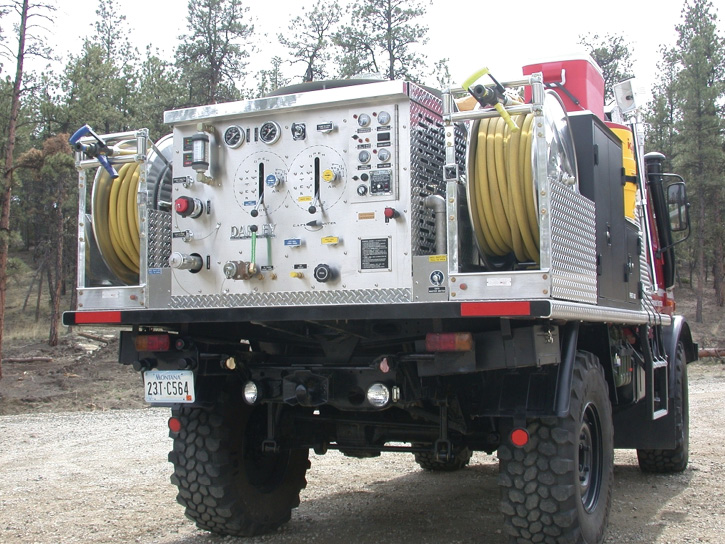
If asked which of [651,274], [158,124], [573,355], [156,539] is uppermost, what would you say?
[158,124]

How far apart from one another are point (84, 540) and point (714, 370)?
64.2ft

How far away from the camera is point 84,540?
5.66 metres

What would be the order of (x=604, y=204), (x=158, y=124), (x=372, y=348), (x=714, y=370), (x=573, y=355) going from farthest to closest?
(x=158, y=124) < (x=714, y=370) < (x=604, y=204) < (x=372, y=348) < (x=573, y=355)

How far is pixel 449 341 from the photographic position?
14.9 feet

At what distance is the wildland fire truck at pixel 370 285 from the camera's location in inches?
181

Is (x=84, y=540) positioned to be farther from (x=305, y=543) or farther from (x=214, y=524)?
(x=305, y=543)

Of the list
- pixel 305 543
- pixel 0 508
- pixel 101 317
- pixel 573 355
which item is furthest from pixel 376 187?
pixel 0 508

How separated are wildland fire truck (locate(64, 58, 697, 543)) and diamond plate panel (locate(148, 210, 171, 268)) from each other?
0.05 feet

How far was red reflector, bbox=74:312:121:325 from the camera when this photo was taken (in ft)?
17.5

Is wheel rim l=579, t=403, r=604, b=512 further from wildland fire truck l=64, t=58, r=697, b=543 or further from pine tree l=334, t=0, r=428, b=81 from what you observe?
pine tree l=334, t=0, r=428, b=81

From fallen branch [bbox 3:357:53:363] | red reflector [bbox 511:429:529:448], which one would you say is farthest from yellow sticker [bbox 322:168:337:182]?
fallen branch [bbox 3:357:53:363]

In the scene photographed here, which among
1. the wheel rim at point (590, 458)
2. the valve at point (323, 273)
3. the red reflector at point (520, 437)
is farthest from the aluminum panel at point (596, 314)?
the valve at point (323, 273)

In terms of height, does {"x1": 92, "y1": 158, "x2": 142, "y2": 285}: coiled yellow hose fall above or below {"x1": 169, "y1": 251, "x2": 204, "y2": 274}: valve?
above

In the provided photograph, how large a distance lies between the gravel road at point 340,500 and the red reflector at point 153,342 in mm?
1433
